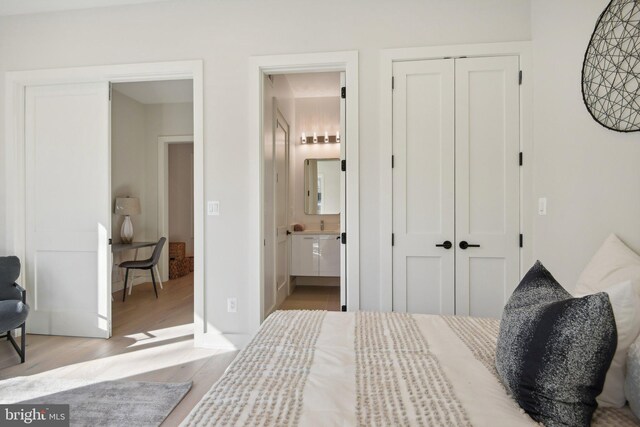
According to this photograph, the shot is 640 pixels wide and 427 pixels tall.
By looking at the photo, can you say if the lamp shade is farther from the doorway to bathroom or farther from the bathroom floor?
the bathroom floor

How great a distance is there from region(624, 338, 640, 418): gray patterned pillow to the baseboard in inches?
92.9

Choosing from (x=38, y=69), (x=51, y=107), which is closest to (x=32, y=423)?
(x=51, y=107)

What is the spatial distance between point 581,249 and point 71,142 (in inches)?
158

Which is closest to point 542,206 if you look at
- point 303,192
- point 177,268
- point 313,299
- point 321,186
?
point 313,299

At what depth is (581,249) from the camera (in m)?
1.71

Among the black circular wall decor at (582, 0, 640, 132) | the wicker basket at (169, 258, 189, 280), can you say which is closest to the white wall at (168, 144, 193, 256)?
the wicker basket at (169, 258, 189, 280)

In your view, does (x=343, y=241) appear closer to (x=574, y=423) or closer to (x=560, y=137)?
(x=560, y=137)

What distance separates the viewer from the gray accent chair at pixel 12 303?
2297 mm

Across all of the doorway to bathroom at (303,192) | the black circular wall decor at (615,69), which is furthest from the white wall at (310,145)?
the black circular wall decor at (615,69)

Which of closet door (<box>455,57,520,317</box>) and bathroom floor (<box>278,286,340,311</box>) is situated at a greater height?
closet door (<box>455,57,520,317</box>)

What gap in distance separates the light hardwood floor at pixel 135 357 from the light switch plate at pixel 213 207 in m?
1.16

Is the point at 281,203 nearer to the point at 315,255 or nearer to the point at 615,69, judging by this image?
the point at 315,255

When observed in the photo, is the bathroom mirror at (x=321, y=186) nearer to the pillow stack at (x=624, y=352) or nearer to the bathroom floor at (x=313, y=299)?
the bathroom floor at (x=313, y=299)

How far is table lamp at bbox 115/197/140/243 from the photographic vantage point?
4449mm
